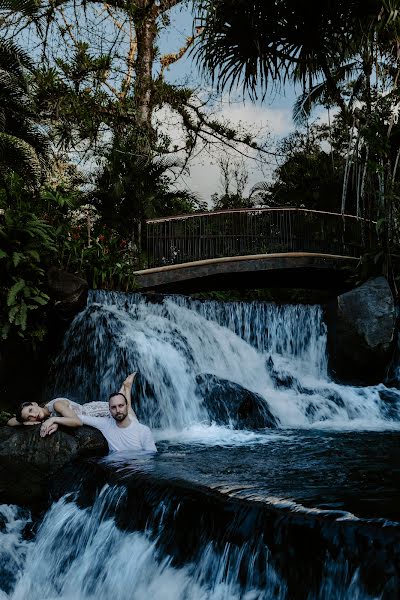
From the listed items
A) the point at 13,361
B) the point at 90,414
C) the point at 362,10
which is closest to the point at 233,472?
the point at 90,414

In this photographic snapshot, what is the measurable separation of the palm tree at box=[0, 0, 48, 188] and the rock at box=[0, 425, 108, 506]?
1013cm

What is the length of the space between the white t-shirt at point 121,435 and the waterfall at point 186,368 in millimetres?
2039

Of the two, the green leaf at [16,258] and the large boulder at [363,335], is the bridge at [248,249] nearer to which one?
the large boulder at [363,335]

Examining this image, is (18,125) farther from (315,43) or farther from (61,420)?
(61,420)

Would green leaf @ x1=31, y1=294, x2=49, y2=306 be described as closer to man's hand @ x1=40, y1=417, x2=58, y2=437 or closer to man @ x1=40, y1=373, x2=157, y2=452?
man @ x1=40, y1=373, x2=157, y2=452

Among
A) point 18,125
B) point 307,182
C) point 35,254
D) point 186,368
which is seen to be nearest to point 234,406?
point 186,368

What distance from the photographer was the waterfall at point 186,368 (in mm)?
9188

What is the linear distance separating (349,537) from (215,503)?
1.04m

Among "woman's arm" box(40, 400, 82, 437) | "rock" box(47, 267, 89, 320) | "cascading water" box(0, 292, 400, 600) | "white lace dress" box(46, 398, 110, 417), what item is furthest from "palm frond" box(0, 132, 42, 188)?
"woman's arm" box(40, 400, 82, 437)

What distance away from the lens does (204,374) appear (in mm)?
9516

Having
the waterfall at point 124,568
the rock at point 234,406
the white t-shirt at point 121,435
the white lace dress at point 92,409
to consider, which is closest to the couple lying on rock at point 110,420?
the white t-shirt at point 121,435

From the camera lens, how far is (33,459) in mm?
6086

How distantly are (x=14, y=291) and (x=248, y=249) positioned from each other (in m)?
8.40

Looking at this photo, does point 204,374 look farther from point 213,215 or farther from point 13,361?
point 213,215
